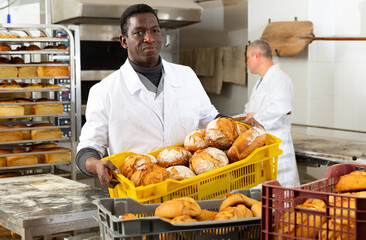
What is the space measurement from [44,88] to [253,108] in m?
1.81

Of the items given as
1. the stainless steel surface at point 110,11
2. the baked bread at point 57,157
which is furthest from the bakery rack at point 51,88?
→ the stainless steel surface at point 110,11

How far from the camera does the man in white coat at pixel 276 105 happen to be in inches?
164

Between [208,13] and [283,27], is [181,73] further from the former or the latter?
[208,13]

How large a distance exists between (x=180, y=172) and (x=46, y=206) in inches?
26.3

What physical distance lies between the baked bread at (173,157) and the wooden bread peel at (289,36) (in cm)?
298

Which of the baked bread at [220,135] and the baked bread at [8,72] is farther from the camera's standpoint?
the baked bread at [8,72]

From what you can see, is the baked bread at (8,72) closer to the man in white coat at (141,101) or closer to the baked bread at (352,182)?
the man in white coat at (141,101)

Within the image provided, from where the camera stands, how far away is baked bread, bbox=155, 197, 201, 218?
134 centimetres

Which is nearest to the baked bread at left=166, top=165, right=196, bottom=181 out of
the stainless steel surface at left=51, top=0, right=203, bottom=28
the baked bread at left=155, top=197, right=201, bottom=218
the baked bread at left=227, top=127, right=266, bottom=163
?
the baked bread at left=227, top=127, right=266, bottom=163

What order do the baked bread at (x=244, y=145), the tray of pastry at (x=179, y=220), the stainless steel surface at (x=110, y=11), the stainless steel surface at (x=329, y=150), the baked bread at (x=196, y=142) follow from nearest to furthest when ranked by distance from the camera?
the tray of pastry at (x=179, y=220) < the baked bread at (x=244, y=145) < the baked bread at (x=196, y=142) < the stainless steel surface at (x=329, y=150) < the stainless steel surface at (x=110, y=11)

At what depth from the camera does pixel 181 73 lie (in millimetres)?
2506

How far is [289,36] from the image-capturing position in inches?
190

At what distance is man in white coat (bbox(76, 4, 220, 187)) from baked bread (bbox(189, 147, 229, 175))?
53 centimetres

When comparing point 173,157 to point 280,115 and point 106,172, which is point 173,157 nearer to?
point 106,172
